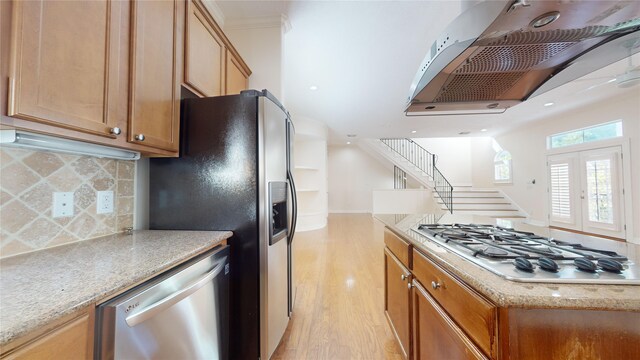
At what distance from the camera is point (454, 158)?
888 centimetres

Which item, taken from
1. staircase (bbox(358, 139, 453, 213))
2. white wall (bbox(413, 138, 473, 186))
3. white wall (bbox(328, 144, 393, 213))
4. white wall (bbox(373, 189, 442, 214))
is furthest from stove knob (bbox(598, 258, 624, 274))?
white wall (bbox(413, 138, 473, 186))

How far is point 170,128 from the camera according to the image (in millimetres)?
1288

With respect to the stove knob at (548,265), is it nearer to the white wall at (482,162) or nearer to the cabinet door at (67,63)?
the cabinet door at (67,63)

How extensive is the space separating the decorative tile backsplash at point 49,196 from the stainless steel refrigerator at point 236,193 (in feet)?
0.72

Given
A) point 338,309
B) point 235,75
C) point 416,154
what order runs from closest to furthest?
point 235,75
point 338,309
point 416,154

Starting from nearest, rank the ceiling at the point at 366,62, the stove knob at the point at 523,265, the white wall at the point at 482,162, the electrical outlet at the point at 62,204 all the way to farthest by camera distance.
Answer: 1. the stove knob at the point at 523,265
2. the electrical outlet at the point at 62,204
3. the ceiling at the point at 366,62
4. the white wall at the point at 482,162

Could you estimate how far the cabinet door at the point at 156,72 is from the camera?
105 cm

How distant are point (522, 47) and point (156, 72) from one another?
162 cm

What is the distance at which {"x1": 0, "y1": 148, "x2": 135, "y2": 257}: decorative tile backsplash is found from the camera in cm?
88

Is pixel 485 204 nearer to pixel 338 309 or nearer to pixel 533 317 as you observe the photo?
pixel 338 309

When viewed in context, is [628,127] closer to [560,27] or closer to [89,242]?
[560,27]

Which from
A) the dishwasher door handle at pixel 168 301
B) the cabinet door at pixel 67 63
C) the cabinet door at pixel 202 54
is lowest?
the dishwasher door handle at pixel 168 301

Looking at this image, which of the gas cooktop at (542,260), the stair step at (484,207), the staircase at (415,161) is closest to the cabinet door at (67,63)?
the gas cooktop at (542,260)

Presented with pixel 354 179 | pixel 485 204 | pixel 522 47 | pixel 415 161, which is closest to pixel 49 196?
pixel 522 47
